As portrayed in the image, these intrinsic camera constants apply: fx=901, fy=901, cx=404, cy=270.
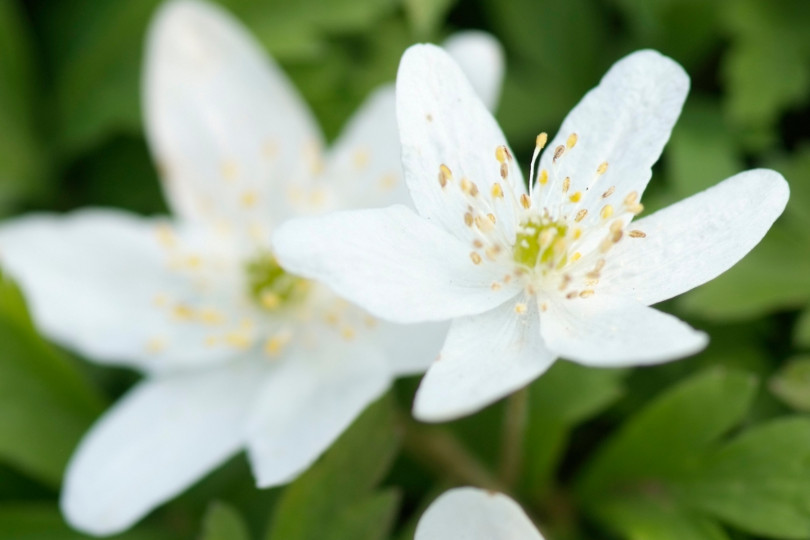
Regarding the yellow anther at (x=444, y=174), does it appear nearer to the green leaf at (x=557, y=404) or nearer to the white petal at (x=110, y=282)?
the green leaf at (x=557, y=404)

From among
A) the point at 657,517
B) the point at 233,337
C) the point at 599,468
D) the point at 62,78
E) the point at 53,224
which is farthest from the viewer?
the point at 62,78

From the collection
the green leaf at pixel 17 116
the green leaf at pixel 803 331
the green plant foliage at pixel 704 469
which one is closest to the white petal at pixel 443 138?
the green plant foliage at pixel 704 469

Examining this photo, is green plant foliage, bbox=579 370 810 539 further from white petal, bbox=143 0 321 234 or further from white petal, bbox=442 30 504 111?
white petal, bbox=143 0 321 234

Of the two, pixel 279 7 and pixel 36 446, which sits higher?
pixel 279 7

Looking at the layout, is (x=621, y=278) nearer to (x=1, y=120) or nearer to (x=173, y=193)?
(x=173, y=193)

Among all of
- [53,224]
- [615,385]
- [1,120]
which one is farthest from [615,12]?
[1,120]

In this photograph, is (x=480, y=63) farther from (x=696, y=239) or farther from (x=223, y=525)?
(x=223, y=525)

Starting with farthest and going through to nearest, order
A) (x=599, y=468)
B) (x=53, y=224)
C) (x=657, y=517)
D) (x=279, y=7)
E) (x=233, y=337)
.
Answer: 1. (x=279, y=7)
2. (x=53, y=224)
3. (x=233, y=337)
4. (x=599, y=468)
5. (x=657, y=517)
